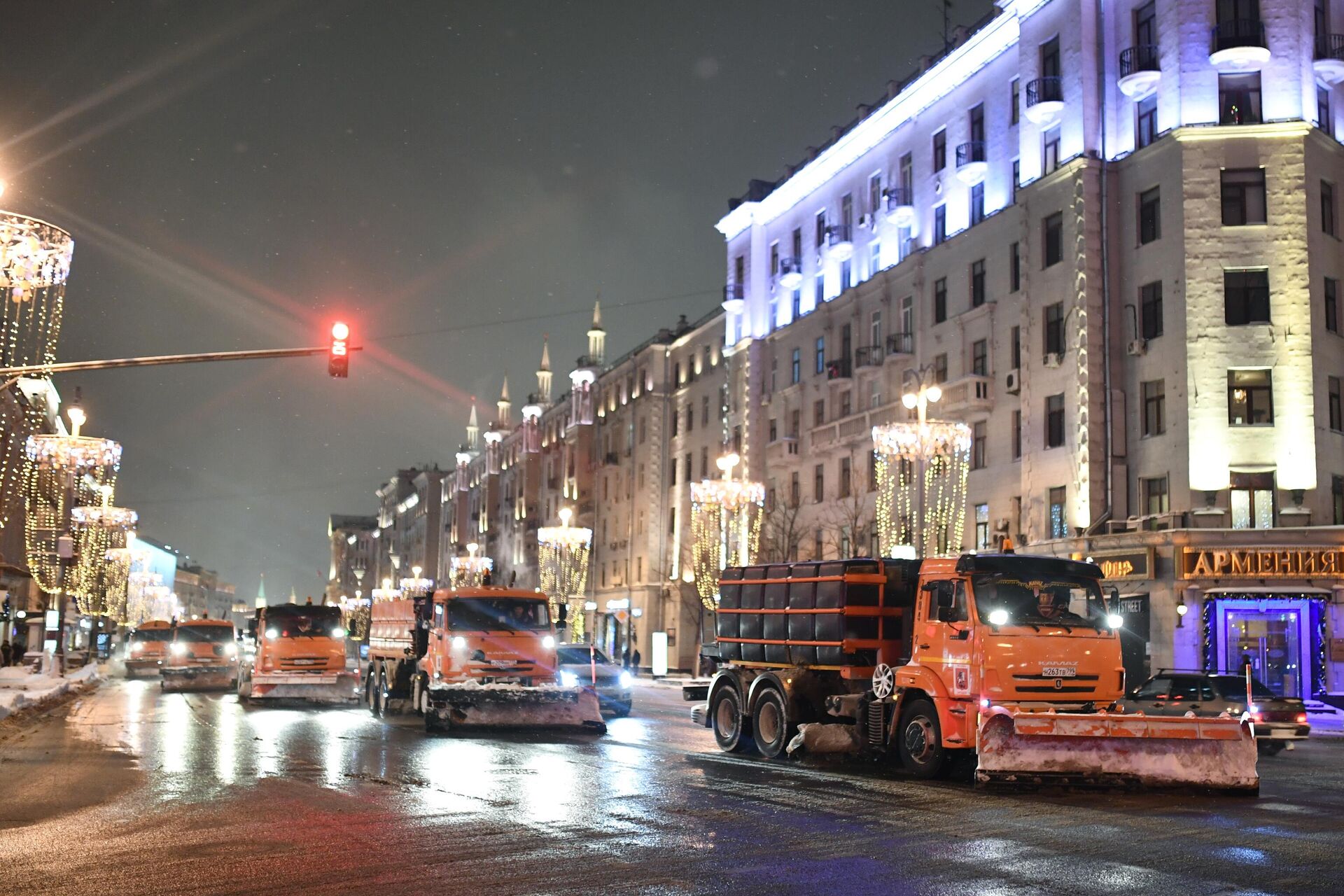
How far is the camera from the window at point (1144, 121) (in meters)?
39.5

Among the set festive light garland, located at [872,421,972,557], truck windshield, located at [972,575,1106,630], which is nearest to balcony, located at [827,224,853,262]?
festive light garland, located at [872,421,972,557]

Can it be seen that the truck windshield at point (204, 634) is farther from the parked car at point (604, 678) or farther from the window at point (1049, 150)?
the window at point (1049, 150)

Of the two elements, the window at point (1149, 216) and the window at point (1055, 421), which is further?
the window at point (1055, 421)

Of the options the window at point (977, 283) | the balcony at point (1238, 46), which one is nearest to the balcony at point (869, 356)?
the window at point (977, 283)

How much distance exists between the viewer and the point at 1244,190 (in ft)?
124

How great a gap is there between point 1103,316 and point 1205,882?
3207 cm

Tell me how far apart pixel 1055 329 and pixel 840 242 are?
14.5 metres

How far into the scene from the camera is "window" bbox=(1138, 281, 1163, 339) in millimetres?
38562

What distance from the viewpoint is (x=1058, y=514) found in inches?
1610

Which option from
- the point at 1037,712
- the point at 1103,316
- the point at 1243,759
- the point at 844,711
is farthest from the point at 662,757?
the point at 1103,316

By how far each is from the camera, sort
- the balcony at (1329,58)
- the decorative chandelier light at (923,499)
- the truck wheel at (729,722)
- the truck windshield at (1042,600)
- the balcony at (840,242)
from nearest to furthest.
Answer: the truck windshield at (1042,600) < the truck wheel at (729,722) < the balcony at (1329,58) < the decorative chandelier light at (923,499) < the balcony at (840,242)

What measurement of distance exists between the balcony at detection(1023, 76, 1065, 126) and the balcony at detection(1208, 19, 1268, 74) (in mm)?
4681

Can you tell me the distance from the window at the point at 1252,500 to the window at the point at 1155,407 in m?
2.47

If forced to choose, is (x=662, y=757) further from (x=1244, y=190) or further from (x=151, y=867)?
(x=1244, y=190)
